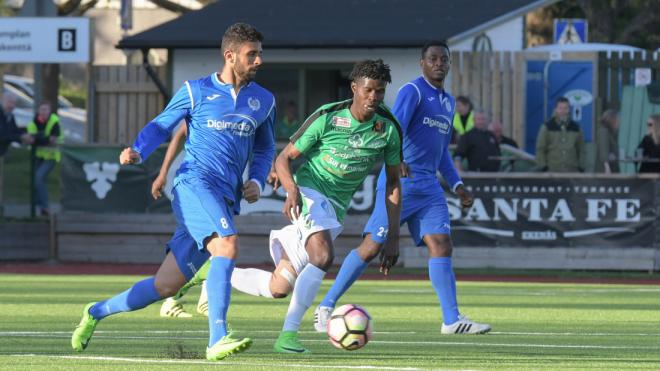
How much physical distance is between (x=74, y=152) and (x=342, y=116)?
12503mm

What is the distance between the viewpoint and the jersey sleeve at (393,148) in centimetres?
1078

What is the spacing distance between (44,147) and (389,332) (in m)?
12.5

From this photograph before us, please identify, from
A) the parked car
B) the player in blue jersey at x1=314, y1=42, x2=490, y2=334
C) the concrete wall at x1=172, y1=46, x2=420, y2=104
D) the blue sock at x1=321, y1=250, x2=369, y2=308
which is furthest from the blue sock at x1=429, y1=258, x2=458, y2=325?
the parked car

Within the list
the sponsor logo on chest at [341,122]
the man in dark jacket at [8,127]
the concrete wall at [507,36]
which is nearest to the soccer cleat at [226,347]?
the sponsor logo on chest at [341,122]

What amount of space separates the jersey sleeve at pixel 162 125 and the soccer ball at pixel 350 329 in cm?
152

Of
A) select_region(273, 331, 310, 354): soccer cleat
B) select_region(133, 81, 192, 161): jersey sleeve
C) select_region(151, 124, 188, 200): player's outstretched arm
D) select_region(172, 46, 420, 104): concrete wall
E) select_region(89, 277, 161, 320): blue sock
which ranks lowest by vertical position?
select_region(273, 331, 310, 354): soccer cleat

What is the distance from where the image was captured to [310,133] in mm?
10727

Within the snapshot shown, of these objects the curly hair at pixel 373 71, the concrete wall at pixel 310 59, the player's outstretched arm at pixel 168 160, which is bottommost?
the player's outstretched arm at pixel 168 160

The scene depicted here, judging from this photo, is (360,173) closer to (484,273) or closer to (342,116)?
(342,116)

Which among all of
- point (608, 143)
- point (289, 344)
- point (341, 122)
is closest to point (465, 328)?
point (341, 122)

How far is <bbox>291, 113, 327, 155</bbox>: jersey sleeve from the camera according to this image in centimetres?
1072

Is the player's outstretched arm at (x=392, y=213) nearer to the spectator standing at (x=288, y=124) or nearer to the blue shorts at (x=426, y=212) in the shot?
the blue shorts at (x=426, y=212)

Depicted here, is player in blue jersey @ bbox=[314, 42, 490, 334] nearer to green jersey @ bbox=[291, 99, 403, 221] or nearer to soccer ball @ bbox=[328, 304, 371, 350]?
green jersey @ bbox=[291, 99, 403, 221]

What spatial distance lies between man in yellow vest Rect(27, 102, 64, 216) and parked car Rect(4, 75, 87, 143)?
62.0ft
